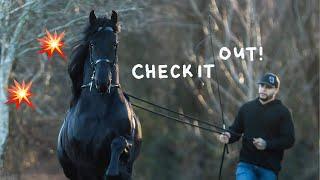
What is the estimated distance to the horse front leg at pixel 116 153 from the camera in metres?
8.35

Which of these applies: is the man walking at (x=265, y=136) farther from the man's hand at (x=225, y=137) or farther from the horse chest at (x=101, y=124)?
the horse chest at (x=101, y=124)

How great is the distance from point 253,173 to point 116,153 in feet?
5.27

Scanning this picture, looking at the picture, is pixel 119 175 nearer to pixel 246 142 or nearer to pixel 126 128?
pixel 126 128

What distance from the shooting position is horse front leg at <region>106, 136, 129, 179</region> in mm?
8352

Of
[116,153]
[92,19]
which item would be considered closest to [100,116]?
[116,153]

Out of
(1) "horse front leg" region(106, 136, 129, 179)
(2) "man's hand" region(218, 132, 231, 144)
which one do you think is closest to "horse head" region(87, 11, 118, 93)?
(1) "horse front leg" region(106, 136, 129, 179)

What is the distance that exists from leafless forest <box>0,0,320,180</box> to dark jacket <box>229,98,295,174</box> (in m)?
4.37

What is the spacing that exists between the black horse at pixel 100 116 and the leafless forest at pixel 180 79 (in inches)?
161

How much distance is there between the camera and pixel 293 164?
21406mm

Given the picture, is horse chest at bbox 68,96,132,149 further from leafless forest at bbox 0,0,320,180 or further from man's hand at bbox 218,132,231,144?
leafless forest at bbox 0,0,320,180

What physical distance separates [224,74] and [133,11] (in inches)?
236

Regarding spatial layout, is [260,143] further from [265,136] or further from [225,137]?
[225,137]

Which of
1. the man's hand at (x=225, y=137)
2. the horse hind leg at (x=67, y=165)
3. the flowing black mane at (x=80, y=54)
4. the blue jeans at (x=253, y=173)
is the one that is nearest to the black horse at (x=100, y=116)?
the flowing black mane at (x=80, y=54)

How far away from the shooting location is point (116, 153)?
333 inches
